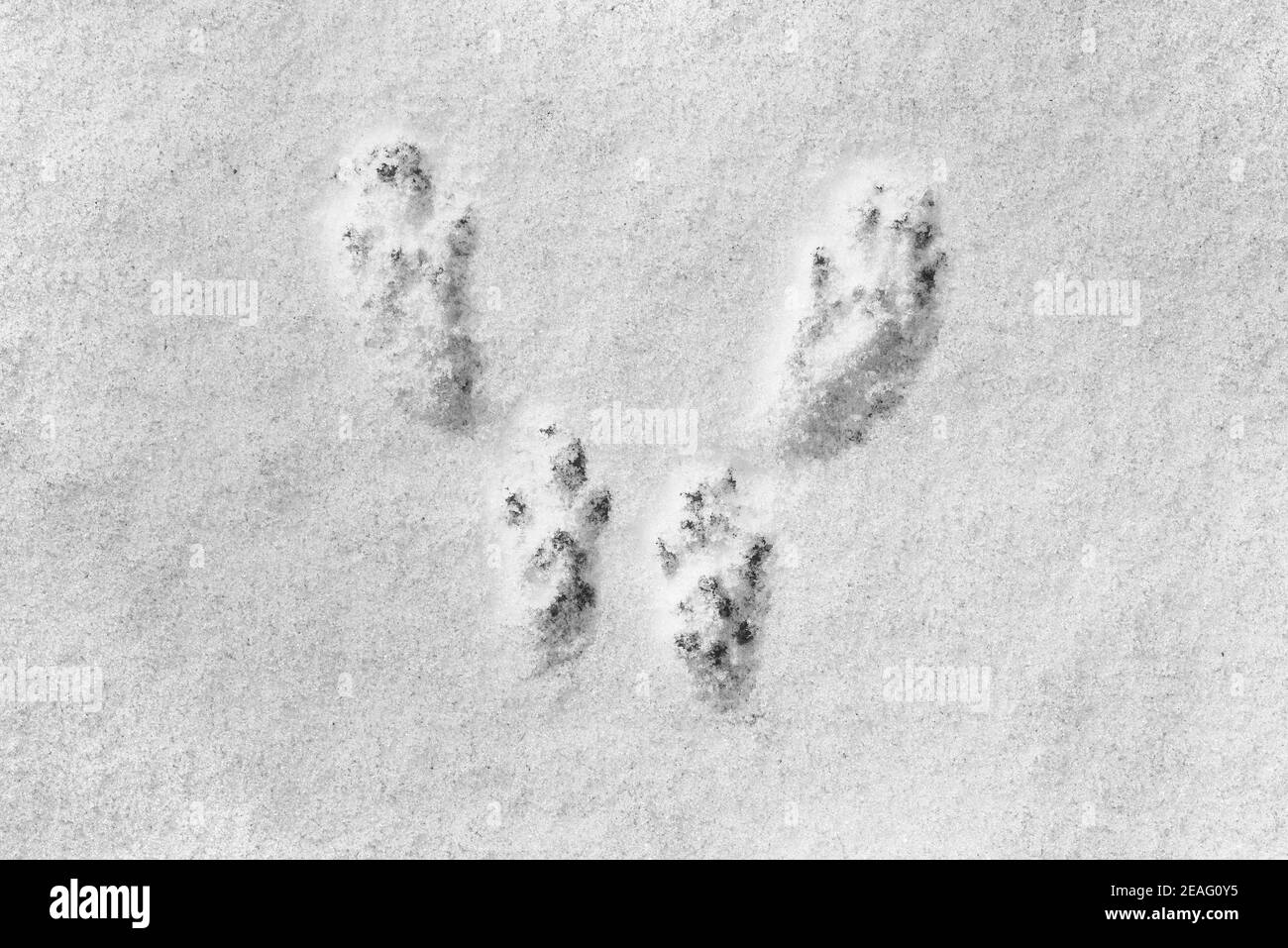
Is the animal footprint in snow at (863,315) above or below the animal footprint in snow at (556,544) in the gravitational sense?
above

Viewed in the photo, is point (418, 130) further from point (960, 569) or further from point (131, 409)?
point (960, 569)

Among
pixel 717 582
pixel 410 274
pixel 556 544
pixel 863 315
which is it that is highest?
pixel 410 274

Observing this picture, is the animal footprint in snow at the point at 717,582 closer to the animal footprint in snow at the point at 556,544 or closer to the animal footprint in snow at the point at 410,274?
the animal footprint in snow at the point at 556,544

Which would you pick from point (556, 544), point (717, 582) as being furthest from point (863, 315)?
point (556, 544)

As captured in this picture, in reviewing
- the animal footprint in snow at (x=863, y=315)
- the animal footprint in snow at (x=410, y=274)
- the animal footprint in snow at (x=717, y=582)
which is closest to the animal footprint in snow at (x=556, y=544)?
the animal footprint in snow at (x=717, y=582)

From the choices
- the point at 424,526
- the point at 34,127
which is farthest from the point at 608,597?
the point at 34,127

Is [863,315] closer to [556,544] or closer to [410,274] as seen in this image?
[556,544]
